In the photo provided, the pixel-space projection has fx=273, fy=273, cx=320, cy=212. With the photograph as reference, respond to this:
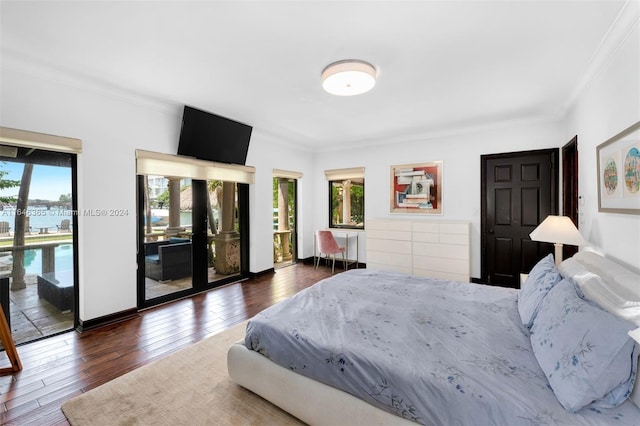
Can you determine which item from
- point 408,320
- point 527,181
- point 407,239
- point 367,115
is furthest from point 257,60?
point 527,181

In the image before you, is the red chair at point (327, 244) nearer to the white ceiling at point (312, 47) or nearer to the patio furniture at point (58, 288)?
the white ceiling at point (312, 47)

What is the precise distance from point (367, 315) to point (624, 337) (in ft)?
3.98

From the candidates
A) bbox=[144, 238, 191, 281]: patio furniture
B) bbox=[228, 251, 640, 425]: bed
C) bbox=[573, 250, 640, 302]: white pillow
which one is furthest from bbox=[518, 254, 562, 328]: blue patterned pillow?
bbox=[144, 238, 191, 281]: patio furniture

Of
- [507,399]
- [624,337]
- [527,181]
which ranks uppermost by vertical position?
[527,181]

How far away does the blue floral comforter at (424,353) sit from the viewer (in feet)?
3.64

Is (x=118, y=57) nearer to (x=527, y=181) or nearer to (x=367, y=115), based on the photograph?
(x=367, y=115)

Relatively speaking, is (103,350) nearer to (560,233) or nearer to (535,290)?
(535,290)

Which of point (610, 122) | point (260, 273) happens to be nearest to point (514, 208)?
point (610, 122)

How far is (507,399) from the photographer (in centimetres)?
110

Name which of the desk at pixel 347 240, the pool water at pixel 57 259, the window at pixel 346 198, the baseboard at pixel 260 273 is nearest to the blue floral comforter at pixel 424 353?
the pool water at pixel 57 259

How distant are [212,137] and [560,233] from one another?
4210mm

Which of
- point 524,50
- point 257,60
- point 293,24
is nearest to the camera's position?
point 293,24

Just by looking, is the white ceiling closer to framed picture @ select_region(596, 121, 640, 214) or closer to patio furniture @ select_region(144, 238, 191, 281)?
framed picture @ select_region(596, 121, 640, 214)

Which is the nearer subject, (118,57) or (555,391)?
(555,391)
